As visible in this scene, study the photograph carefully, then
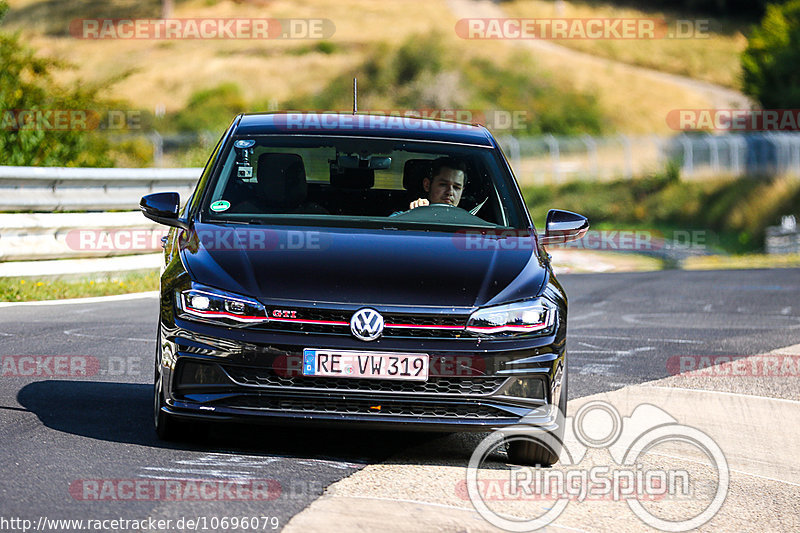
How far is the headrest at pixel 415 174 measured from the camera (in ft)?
24.2

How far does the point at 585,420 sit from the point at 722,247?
33.8 metres

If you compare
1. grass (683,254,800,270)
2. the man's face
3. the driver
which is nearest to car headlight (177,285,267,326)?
the driver

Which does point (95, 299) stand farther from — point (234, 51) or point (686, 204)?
point (234, 51)

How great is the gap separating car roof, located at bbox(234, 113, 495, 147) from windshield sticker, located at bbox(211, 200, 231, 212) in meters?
0.60

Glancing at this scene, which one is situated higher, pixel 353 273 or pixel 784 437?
pixel 353 273

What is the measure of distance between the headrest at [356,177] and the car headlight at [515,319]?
173cm

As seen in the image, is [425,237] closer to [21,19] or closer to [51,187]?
[51,187]

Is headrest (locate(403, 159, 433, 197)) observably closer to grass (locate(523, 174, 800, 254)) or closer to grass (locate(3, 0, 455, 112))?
grass (locate(523, 174, 800, 254))

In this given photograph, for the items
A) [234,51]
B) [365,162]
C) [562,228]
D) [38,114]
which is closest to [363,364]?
[562,228]

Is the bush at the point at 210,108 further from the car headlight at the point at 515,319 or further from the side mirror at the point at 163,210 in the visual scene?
the car headlight at the point at 515,319

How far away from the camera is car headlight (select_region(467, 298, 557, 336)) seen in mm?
5789

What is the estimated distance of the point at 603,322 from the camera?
41.3 ft

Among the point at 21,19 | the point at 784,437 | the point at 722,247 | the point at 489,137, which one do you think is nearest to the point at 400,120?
the point at 489,137

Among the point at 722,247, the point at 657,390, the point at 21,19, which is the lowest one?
the point at 722,247
